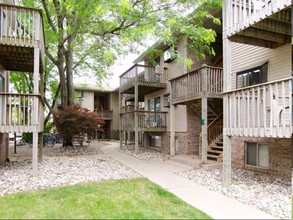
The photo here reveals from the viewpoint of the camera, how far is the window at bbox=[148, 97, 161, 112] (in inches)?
688

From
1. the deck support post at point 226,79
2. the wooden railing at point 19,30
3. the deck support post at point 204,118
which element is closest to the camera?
the deck support post at point 226,79

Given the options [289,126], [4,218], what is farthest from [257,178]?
[4,218]

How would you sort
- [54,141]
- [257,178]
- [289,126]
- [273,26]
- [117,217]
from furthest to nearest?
1. [54,141]
2. [257,178]
3. [273,26]
4. [289,126]
5. [117,217]

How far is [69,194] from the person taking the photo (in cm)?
617

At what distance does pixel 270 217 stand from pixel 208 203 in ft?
4.23

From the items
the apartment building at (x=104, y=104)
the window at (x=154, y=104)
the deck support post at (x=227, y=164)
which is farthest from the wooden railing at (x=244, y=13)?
the apartment building at (x=104, y=104)

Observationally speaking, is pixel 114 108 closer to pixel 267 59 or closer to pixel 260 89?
pixel 267 59

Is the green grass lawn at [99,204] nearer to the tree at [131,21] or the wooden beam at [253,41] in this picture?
the tree at [131,21]

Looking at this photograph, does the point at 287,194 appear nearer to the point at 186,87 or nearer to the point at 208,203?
the point at 208,203

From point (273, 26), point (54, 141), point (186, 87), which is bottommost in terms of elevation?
point (54, 141)

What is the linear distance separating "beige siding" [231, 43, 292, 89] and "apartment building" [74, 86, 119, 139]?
20955 mm

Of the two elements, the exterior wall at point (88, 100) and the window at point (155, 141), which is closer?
the window at point (155, 141)

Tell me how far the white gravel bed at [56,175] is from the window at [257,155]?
4.42 m

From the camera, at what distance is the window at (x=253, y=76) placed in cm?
901
